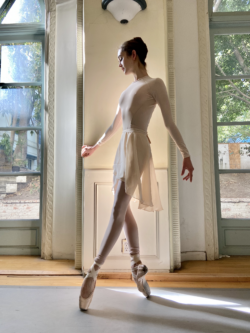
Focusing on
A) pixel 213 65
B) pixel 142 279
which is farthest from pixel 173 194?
pixel 213 65

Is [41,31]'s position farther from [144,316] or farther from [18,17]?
[144,316]

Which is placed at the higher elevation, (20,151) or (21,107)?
(21,107)

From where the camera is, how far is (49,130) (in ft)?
9.77

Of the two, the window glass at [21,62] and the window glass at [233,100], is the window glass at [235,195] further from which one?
the window glass at [21,62]

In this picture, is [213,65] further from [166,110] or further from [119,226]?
[119,226]

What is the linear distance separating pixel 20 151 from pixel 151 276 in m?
1.93

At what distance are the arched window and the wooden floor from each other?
20.3 inches

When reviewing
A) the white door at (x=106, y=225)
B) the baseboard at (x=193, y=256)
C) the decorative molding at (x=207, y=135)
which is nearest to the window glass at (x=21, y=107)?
the white door at (x=106, y=225)

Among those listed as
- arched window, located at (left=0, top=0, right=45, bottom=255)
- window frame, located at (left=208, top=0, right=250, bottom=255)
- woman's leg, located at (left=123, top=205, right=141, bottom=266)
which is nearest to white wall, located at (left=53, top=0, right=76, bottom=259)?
arched window, located at (left=0, top=0, right=45, bottom=255)

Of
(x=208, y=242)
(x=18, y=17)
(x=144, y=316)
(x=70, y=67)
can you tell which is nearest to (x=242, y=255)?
(x=208, y=242)

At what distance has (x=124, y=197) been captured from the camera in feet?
5.78

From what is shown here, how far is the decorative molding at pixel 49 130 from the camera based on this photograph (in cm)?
289

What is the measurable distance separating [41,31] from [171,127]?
227 centimetres

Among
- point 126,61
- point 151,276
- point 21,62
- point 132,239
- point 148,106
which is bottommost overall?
point 151,276
